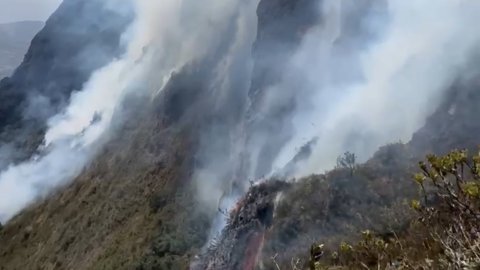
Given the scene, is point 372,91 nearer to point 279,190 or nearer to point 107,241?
point 279,190

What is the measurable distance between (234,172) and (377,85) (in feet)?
65.9

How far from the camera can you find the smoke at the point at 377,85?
132 ft

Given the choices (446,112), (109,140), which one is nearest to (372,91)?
(446,112)

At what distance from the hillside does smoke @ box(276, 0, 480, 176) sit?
52 cm

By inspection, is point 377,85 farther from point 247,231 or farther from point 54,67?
point 54,67

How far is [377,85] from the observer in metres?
46.4

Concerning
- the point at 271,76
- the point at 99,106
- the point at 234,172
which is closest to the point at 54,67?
the point at 99,106

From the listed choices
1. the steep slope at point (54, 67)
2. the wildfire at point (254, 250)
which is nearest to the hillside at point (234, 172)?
the wildfire at point (254, 250)

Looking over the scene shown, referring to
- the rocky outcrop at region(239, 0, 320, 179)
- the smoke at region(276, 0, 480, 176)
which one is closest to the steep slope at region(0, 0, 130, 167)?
the rocky outcrop at region(239, 0, 320, 179)

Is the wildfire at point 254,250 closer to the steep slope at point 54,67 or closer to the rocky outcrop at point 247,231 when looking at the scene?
the rocky outcrop at point 247,231

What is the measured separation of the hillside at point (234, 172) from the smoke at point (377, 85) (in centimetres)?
52

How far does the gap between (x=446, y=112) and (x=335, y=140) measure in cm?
1076

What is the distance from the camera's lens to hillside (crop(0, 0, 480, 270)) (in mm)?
28734

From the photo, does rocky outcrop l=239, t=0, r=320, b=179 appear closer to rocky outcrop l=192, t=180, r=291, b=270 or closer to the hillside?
the hillside
